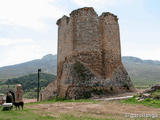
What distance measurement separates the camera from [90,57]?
52.5 feet

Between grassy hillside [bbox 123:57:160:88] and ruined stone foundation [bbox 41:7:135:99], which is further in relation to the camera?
grassy hillside [bbox 123:57:160:88]

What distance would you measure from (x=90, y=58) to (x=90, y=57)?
0.09 meters

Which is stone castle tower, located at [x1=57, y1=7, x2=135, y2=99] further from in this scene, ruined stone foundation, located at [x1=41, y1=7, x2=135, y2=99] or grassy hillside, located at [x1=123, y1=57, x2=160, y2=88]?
grassy hillside, located at [x1=123, y1=57, x2=160, y2=88]

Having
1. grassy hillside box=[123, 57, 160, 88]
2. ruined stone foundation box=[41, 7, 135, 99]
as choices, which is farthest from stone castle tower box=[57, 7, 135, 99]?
Answer: grassy hillside box=[123, 57, 160, 88]

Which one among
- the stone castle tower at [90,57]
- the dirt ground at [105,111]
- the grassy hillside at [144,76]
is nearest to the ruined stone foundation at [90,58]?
the stone castle tower at [90,57]

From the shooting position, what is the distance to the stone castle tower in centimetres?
1521

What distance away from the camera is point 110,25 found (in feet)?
57.8

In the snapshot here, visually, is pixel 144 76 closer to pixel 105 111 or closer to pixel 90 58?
pixel 90 58

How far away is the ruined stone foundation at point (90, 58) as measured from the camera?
15.2m

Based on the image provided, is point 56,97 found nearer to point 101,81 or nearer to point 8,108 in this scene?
point 101,81

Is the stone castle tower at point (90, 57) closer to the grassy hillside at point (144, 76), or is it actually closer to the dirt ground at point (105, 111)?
the dirt ground at point (105, 111)

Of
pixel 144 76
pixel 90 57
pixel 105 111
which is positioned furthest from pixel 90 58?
pixel 144 76

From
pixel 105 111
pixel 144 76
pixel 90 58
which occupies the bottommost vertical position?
pixel 105 111

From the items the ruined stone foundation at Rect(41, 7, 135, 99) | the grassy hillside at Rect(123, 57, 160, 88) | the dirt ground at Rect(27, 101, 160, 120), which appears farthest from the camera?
the grassy hillside at Rect(123, 57, 160, 88)
